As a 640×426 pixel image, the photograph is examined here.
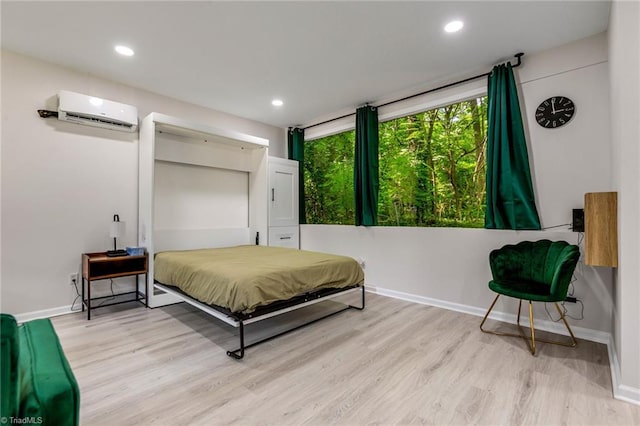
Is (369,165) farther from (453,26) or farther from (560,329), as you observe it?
(560,329)

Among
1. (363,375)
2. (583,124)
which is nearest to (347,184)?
(583,124)

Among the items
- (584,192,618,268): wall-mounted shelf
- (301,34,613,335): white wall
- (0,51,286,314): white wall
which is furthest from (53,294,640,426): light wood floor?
(584,192,618,268): wall-mounted shelf

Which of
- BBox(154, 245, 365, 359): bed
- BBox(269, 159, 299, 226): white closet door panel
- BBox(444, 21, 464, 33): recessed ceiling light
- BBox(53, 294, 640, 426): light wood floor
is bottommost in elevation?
BBox(53, 294, 640, 426): light wood floor

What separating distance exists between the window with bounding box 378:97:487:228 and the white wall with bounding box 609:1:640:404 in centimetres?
168

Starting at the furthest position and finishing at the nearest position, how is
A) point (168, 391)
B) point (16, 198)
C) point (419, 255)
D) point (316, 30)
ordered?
point (419, 255)
point (16, 198)
point (316, 30)
point (168, 391)

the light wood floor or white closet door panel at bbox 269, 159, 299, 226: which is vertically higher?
white closet door panel at bbox 269, 159, 299, 226

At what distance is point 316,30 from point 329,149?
102 inches

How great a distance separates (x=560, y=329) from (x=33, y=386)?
12.1 ft

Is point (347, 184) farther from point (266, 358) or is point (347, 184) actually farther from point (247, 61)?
point (266, 358)

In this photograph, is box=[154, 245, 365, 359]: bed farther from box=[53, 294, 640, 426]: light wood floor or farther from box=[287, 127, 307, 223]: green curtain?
box=[287, 127, 307, 223]: green curtain

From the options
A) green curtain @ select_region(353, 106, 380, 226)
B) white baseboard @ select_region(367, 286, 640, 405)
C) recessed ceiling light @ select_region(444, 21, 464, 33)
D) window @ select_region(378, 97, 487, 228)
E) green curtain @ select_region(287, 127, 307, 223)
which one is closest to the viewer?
white baseboard @ select_region(367, 286, 640, 405)

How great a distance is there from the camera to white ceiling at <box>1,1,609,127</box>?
2.37m

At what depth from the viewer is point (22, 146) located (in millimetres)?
3012

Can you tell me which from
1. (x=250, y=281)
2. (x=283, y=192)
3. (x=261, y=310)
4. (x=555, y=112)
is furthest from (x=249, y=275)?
(x=555, y=112)
